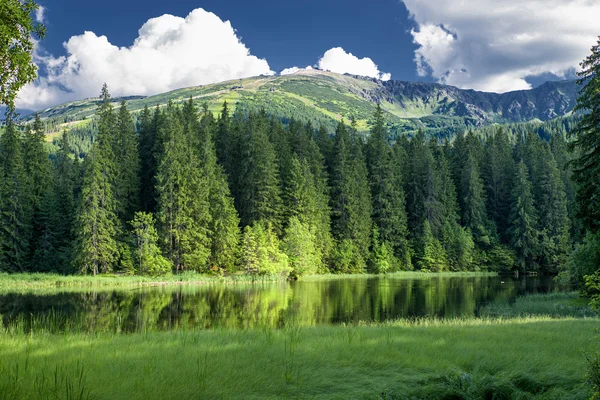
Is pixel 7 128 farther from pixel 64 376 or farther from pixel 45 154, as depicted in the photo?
pixel 64 376

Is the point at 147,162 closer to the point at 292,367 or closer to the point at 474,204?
the point at 474,204

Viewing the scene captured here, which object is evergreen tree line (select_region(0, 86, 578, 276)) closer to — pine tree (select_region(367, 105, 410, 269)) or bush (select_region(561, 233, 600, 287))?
pine tree (select_region(367, 105, 410, 269))

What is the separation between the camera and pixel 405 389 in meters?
7.82

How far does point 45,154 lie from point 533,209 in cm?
7993

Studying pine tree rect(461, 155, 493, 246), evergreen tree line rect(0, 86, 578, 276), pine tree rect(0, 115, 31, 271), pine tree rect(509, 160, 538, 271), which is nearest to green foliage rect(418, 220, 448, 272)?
evergreen tree line rect(0, 86, 578, 276)

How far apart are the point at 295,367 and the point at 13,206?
190 ft

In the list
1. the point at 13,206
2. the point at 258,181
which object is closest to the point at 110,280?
the point at 13,206

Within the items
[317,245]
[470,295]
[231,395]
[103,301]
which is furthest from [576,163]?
[317,245]

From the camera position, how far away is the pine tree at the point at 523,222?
75.4 m

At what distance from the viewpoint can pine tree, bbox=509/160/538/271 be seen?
2970 inches

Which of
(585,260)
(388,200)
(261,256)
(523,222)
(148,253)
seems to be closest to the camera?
(585,260)

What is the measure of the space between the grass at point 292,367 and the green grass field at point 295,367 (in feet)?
0.07

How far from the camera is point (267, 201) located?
2566 inches

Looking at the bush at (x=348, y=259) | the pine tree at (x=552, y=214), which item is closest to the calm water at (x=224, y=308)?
the bush at (x=348, y=259)
